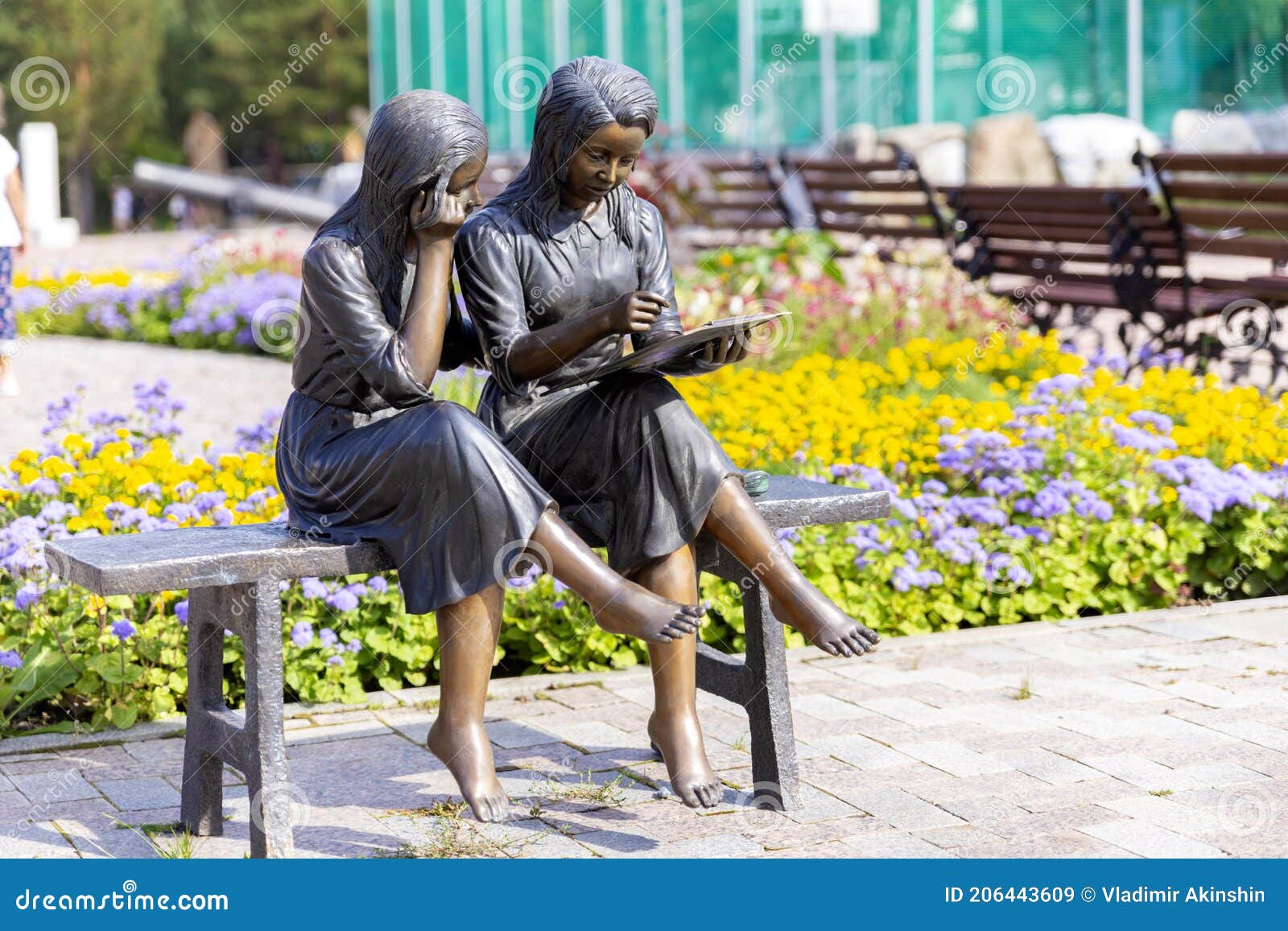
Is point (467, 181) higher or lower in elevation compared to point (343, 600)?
higher

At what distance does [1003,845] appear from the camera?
3.04 m

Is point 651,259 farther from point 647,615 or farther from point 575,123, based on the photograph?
point 647,615

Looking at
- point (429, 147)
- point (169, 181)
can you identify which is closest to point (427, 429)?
point (429, 147)

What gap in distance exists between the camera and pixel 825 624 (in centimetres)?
310

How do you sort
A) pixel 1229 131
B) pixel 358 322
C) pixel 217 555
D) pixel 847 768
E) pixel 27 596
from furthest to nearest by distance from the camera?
pixel 1229 131, pixel 27 596, pixel 847 768, pixel 358 322, pixel 217 555

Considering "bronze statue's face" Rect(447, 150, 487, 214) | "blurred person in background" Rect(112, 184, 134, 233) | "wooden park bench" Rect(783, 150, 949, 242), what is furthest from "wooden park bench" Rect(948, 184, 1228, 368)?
"blurred person in background" Rect(112, 184, 134, 233)

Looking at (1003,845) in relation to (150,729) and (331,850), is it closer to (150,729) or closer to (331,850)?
(331,850)

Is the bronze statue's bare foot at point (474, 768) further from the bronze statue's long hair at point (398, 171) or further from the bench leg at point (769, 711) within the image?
the bronze statue's long hair at point (398, 171)

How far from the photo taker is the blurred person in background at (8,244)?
8.22 m

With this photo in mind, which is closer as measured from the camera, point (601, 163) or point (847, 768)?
point (601, 163)

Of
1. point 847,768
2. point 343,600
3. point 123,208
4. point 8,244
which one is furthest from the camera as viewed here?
point 123,208

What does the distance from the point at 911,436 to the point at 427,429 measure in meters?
2.95

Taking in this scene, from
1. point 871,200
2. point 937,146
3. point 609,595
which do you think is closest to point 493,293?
point 609,595

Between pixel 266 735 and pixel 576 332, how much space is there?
0.94 m
